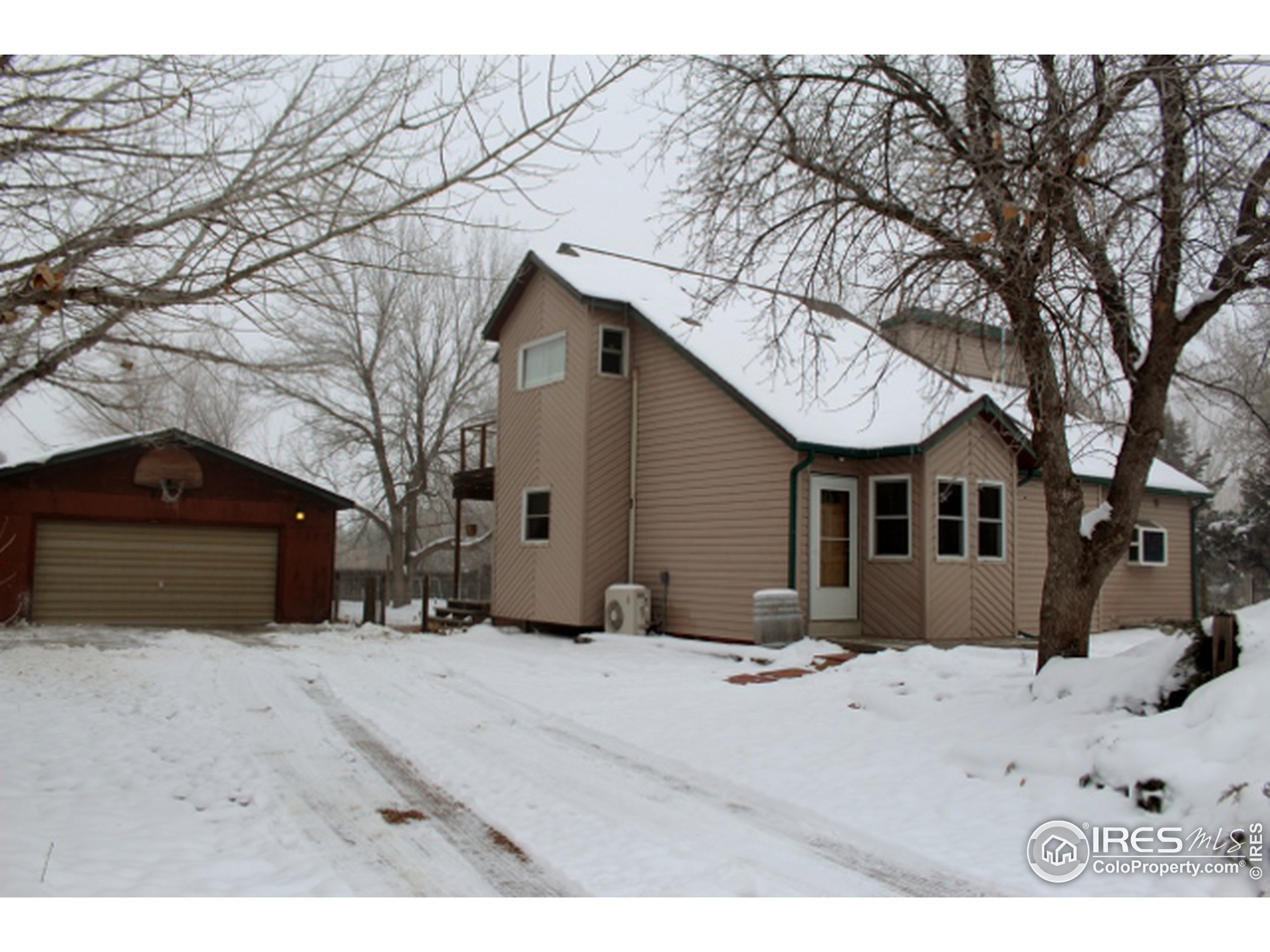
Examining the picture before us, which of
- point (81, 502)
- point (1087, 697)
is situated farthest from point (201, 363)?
point (81, 502)

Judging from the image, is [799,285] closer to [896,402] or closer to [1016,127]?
[1016,127]

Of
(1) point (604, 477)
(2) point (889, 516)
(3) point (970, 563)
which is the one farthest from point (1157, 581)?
(1) point (604, 477)

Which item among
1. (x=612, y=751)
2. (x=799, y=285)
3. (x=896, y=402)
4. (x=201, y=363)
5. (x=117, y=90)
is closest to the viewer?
(x=117, y=90)

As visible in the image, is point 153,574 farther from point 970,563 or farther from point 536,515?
point 970,563

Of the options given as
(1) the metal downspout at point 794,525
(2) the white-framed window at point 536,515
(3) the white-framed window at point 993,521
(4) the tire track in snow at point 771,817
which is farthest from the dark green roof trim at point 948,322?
(2) the white-framed window at point 536,515

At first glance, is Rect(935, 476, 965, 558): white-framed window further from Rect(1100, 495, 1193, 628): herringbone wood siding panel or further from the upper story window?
the upper story window

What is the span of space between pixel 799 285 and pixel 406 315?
2090 cm

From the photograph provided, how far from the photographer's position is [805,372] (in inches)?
476

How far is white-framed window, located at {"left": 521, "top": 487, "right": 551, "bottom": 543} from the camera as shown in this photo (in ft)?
56.0

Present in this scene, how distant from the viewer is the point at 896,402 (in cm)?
1510

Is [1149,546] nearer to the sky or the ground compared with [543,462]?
nearer to the ground

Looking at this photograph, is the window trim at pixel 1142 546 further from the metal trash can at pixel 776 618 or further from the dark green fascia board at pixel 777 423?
the metal trash can at pixel 776 618

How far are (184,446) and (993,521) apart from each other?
49.8 ft

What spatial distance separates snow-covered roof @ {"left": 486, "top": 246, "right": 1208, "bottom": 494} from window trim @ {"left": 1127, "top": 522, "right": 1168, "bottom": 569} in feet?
2.69
